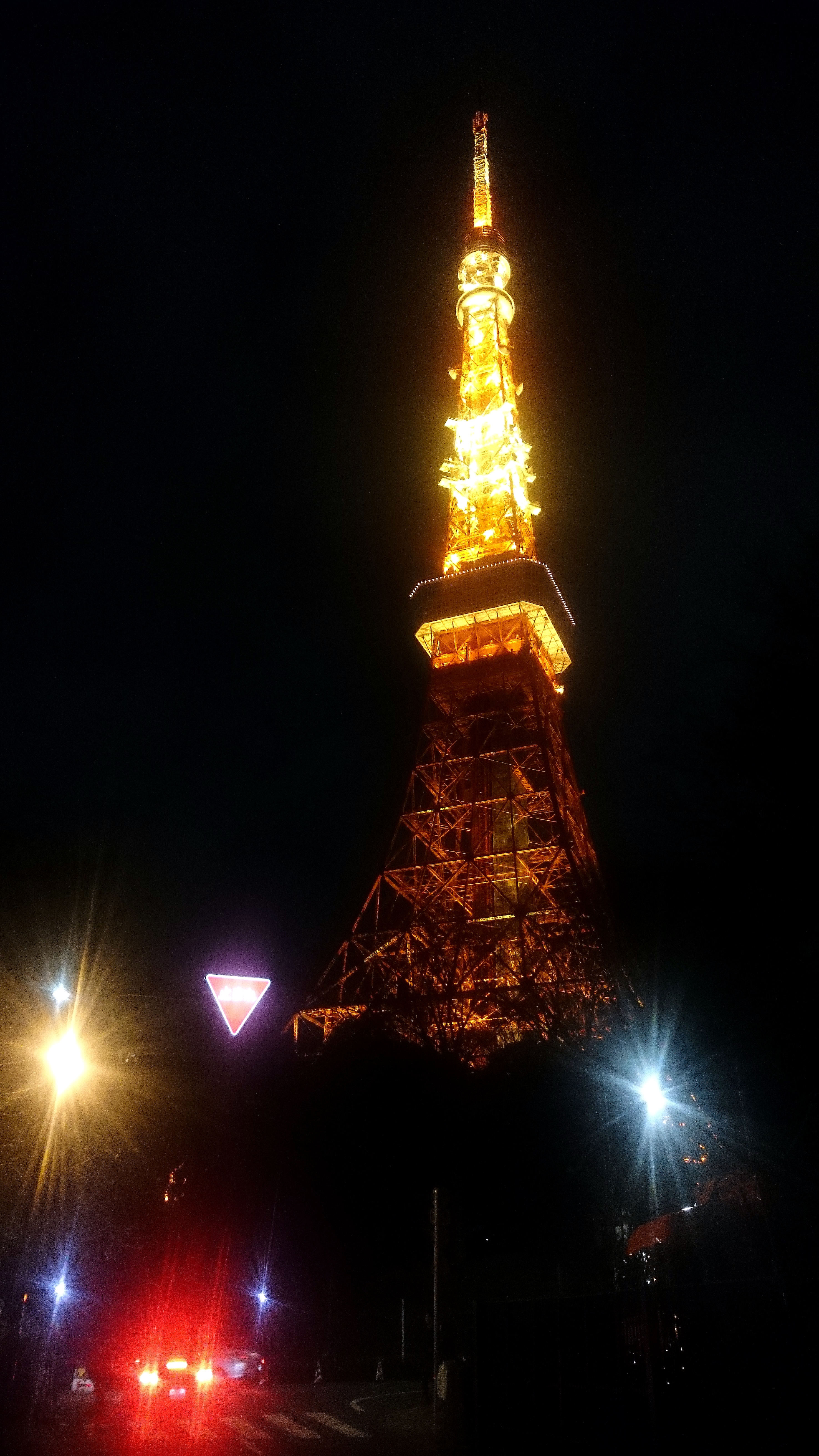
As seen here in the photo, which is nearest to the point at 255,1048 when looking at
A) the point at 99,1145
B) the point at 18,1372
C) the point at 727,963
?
the point at 99,1145

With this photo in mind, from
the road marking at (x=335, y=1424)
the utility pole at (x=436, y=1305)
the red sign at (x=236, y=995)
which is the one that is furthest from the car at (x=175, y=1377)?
the red sign at (x=236, y=995)

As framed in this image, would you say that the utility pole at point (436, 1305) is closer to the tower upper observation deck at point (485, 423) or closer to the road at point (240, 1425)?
the road at point (240, 1425)

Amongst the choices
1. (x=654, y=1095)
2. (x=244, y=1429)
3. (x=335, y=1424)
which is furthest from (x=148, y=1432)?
(x=654, y=1095)

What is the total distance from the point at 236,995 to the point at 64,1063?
268cm

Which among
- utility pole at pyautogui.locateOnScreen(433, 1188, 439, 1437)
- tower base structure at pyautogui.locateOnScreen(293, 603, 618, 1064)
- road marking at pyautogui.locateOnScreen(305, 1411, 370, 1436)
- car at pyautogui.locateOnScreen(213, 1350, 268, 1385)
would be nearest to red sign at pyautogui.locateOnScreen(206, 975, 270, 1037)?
utility pole at pyautogui.locateOnScreen(433, 1188, 439, 1437)

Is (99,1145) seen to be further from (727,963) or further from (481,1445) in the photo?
(727,963)

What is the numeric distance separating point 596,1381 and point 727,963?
16.2 ft

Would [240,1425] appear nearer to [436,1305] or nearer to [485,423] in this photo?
[436,1305]

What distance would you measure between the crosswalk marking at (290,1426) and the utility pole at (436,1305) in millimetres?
1530

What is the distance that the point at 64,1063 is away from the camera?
13461 millimetres

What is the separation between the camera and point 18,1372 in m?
12.0

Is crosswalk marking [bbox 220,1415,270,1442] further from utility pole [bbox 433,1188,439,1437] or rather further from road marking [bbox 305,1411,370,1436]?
utility pole [bbox 433,1188,439,1437]

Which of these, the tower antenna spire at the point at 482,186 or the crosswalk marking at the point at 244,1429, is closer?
the crosswalk marking at the point at 244,1429

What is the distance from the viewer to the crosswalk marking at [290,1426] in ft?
41.5
